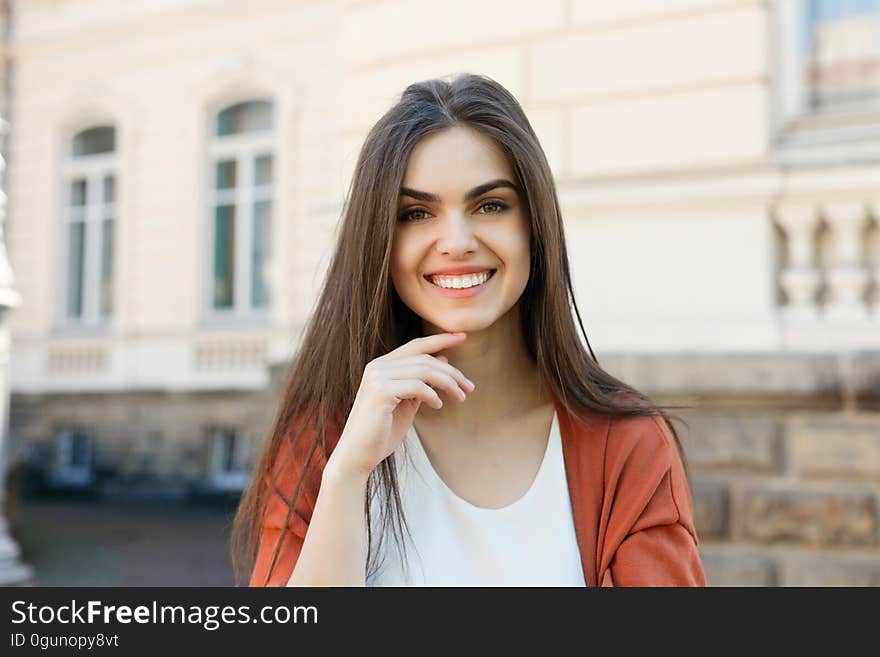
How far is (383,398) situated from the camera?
1520 millimetres

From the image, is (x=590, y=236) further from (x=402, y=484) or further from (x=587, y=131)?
(x=402, y=484)

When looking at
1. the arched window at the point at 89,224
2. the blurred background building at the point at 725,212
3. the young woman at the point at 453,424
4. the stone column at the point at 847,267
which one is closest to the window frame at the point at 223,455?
the arched window at the point at 89,224

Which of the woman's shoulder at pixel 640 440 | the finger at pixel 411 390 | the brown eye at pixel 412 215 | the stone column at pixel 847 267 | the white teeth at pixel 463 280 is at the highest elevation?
the stone column at pixel 847 267

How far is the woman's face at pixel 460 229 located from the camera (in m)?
1.63

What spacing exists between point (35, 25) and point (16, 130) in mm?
1460

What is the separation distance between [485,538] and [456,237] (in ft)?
1.83

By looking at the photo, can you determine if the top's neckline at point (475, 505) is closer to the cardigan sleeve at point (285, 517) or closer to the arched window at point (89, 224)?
the cardigan sleeve at point (285, 517)

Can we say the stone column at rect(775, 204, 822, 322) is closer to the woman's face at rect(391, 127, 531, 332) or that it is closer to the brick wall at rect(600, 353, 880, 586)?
the brick wall at rect(600, 353, 880, 586)

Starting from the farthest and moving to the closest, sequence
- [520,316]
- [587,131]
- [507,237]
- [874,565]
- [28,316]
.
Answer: [28,316] → [587,131] → [874,565] → [520,316] → [507,237]

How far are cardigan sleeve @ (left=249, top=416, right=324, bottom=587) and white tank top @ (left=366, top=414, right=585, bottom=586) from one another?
13cm

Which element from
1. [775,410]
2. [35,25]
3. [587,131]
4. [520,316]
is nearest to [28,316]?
[35,25]

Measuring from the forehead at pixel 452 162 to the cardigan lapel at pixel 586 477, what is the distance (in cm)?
50

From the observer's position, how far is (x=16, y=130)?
1230 centimetres

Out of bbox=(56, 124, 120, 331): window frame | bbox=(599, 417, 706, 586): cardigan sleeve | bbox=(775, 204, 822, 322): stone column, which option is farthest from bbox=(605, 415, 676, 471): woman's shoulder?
bbox=(56, 124, 120, 331): window frame
